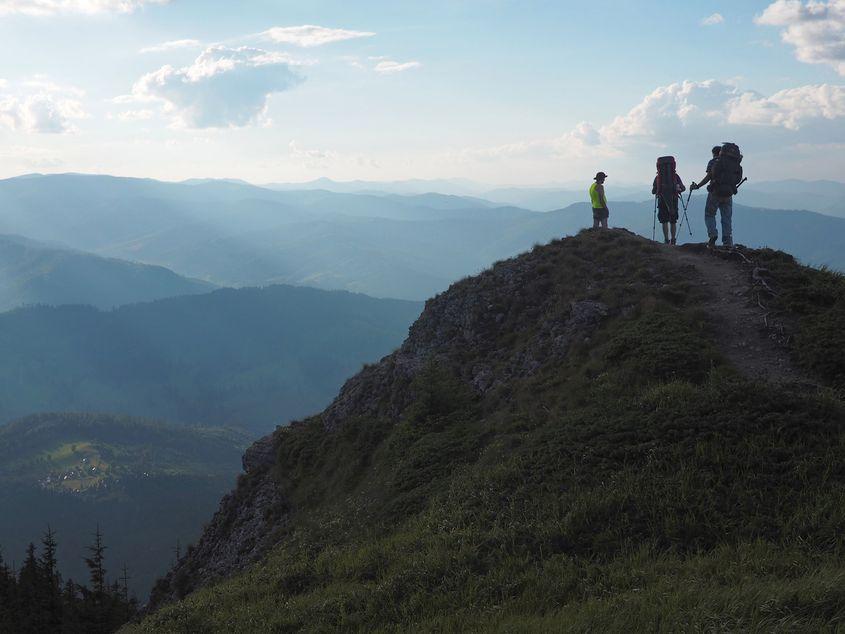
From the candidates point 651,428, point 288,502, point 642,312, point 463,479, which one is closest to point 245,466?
point 288,502

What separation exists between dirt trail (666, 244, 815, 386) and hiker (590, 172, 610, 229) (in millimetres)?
6453

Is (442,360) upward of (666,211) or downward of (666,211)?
downward

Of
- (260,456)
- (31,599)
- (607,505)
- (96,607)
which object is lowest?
(96,607)

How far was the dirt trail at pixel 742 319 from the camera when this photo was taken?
1484 cm

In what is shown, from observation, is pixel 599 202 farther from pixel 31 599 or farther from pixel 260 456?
pixel 31 599

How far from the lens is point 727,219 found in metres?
23.7

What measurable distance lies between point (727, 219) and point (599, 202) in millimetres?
7010

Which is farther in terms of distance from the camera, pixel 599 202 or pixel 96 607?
pixel 96 607

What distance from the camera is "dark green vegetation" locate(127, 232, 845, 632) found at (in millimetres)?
7977

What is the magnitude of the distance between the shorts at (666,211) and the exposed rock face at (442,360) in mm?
5914

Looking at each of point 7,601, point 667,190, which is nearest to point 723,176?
point 667,190

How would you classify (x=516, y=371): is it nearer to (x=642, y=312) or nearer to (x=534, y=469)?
(x=642, y=312)

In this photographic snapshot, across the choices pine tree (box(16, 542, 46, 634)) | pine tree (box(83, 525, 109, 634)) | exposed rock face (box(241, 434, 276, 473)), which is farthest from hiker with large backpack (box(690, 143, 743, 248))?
pine tree (box(83, 525, 109, 634))

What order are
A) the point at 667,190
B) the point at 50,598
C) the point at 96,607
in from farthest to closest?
1. the point at 96,607
2. the point at 50,598
3. the point at 667,190
